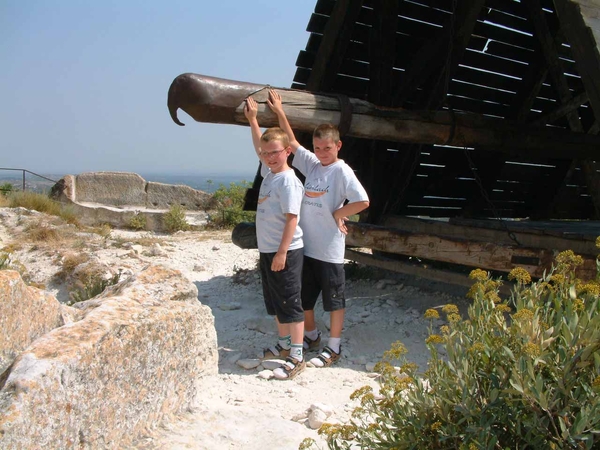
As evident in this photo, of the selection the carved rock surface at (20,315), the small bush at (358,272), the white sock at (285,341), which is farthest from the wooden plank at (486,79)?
the carved rock surface at (20,315)

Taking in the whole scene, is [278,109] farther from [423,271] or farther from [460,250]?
[423,271]

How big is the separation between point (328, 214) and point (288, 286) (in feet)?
1.85

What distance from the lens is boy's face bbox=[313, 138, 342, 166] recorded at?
4262mm

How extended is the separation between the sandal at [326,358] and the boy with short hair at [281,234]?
4.5 inches

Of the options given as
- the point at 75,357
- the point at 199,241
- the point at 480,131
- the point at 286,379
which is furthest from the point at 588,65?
the point at 199,241

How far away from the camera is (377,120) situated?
4.90 metres

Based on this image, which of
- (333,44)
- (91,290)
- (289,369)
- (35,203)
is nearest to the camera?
(289,369)

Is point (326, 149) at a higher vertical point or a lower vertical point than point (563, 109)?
lower

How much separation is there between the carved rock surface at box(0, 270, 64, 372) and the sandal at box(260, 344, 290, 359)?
5.18 feet

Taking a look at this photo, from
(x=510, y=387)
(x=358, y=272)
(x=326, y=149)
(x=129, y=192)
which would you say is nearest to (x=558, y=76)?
(x=358, y=272)

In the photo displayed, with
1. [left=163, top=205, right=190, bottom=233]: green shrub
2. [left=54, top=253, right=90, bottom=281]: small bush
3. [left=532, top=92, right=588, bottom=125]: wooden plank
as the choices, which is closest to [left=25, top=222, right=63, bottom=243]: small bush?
[left=54, top=253, right=90, bottom=281]: small bush

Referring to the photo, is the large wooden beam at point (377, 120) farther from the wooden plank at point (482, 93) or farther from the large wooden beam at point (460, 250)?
the wooden plank at point (482, 93)

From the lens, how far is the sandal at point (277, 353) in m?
4.39

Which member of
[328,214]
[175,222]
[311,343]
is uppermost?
[328,214]
